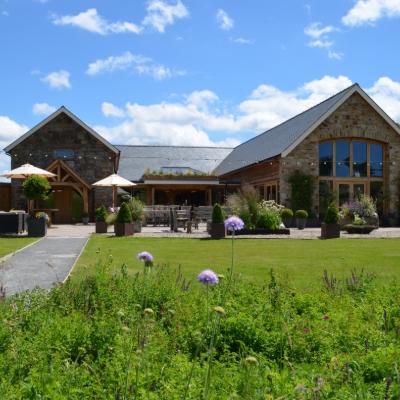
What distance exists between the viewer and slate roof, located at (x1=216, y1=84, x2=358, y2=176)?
24.8 m

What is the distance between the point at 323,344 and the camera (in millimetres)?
3336

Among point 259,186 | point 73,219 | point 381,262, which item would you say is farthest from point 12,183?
point 381,262

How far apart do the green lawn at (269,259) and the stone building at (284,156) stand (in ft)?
40.8

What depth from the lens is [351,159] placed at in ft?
83.9

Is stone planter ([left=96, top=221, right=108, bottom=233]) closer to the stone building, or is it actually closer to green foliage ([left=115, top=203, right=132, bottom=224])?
green foliage ([left=115, top=203, right=132, bottom=224])

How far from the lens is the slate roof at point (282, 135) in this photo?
24.8m

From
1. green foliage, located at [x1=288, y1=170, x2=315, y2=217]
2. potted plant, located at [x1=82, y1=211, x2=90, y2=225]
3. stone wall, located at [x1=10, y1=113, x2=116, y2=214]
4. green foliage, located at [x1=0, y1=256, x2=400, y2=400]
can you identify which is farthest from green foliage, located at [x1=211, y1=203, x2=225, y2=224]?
stone wall, located at [x1=10, y1=113, x2=116, y2=214]

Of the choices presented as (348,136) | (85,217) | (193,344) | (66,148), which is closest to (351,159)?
(348,136)

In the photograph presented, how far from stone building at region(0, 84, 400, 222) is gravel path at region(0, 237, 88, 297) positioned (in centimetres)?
1477

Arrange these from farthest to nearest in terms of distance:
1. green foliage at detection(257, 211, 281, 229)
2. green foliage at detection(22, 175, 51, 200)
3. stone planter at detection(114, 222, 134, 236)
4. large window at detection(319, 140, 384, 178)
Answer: large window at detection(319, 140, 384, 178)
green foliage at detection(257, 211, 281, 229)
green foliage at detection(22, 175, 51, 200)
stone planter at detection(114, 222, 134, 236)

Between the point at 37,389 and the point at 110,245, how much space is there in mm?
10066

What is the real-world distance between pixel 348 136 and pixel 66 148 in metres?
14.6

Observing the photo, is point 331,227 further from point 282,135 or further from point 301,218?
point 282,135

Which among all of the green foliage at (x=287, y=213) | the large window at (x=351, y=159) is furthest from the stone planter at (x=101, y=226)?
the large window at (x=351, y=159)
